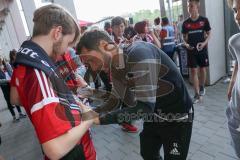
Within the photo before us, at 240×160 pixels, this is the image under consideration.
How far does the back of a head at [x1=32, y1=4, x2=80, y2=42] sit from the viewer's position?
105cm

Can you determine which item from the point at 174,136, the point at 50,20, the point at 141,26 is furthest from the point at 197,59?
the point at 50,20

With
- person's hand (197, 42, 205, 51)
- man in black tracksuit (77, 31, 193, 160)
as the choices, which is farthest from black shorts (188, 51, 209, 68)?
man in black tracksuit (77, 31, 193, 160)

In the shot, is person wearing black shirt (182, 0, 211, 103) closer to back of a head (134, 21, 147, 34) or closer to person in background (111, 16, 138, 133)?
back of a head (134, 21, 147, 34)

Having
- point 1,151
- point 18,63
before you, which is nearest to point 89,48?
point 18,63

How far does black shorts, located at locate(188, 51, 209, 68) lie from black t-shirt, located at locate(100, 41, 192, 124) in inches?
120

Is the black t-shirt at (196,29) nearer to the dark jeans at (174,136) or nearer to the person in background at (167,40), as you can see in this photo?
the person in background at (167,40)

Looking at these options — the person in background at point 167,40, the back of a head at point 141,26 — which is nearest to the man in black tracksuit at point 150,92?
the back of a head at point 141,26

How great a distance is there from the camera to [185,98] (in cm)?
169

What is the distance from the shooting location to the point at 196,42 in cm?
457

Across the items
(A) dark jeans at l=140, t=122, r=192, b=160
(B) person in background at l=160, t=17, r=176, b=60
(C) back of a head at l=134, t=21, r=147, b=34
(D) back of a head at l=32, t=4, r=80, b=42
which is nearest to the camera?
(D) back of a head at l=32, t=4, r=80, b=42

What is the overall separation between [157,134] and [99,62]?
2.47 feet

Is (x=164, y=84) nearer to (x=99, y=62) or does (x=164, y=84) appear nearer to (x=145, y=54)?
(x=145, y=54)

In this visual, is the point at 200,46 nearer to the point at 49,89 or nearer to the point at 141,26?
the point at 141,26

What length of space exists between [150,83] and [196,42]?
11.7ft
